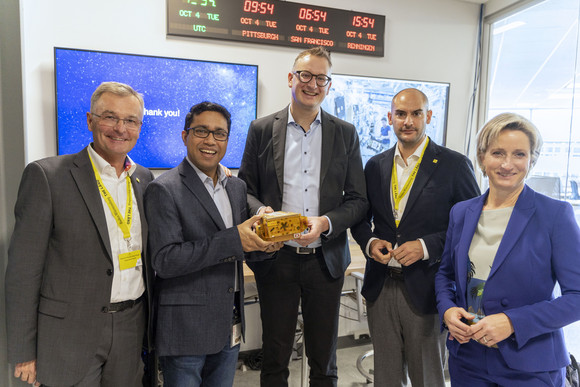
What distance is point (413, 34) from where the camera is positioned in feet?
12.4

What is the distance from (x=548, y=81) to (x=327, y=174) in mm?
2760

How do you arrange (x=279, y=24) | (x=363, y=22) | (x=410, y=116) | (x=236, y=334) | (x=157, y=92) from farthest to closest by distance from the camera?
(x=363, y=22) < (x=279, y=24) < (x=157, y=92) < (x=410, y=116) < (x=236, y=334)

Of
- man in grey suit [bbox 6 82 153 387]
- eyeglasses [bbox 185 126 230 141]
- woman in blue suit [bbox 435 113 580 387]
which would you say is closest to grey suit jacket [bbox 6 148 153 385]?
man in grey suit [bbox 6 82 153 387]

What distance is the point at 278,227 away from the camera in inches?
62.4

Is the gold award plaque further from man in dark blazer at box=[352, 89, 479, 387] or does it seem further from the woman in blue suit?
the woman in blue suit

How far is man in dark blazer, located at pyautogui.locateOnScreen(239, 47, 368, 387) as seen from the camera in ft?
6.78

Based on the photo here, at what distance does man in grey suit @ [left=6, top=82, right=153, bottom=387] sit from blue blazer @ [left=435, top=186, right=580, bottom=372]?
4.65 ft

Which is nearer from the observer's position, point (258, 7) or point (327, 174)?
point (327, 174)

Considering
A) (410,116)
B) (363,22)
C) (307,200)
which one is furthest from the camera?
(363,22)

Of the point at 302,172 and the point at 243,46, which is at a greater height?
the point at 243,46

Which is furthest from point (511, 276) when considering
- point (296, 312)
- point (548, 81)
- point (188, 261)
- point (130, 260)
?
point (548, 81)

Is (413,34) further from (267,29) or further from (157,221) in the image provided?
(157,221)

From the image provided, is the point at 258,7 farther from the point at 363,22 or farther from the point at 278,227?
the point at 278,227

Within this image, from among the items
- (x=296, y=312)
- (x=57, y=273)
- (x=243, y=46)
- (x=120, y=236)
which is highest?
(x=243, y=46)
